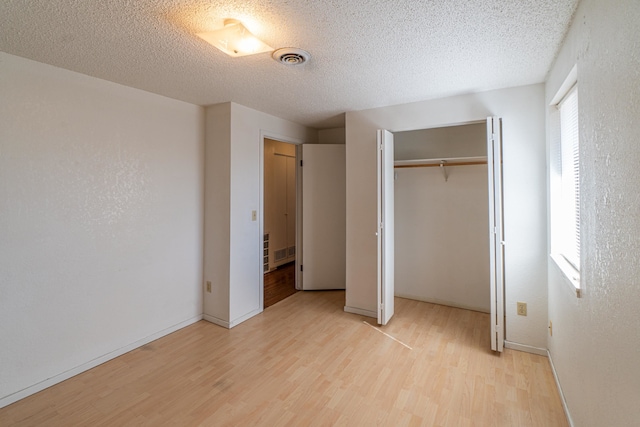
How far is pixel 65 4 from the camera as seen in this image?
1.44 m

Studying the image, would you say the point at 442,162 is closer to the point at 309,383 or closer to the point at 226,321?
the point at 309,383

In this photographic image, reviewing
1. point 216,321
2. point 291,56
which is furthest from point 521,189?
point 216,321

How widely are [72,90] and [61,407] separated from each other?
2.20 m

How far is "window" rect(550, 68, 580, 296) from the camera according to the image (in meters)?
1.85

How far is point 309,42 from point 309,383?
2274 millimetres

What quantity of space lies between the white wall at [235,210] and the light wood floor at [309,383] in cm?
35

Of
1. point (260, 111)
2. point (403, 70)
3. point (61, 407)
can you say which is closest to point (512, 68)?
point (403, 70)

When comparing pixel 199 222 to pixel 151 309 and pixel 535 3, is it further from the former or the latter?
pixel 535 3

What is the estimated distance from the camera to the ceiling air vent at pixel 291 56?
74.6 inches

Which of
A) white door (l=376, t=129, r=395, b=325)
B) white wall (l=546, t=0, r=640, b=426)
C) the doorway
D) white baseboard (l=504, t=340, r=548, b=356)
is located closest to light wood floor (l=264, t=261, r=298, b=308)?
the doorway

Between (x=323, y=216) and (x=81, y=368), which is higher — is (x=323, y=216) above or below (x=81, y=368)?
above

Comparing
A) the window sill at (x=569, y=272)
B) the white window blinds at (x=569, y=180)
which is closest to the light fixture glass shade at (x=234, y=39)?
the white window blinds at (x=569, y=180)

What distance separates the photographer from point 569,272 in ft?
5.94

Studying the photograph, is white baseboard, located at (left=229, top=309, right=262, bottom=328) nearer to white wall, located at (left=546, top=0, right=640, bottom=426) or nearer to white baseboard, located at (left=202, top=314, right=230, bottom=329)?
white baseboard, located at (left=202, top=314, right=230, bottom=329)
